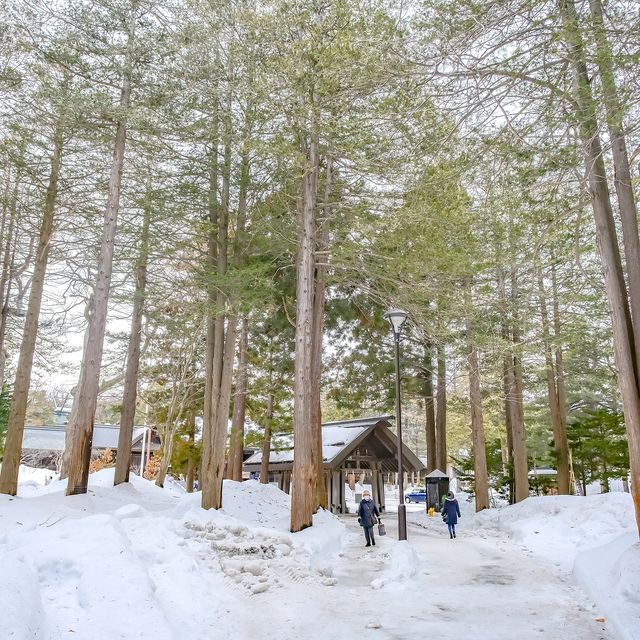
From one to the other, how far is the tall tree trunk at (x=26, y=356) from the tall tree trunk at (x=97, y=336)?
43.6 inches

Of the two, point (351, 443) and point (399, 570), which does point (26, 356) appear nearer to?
point (399, 570)

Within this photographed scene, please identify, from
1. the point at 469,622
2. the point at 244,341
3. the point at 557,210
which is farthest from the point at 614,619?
the point at 244,341

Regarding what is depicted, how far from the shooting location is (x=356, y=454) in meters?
25.3

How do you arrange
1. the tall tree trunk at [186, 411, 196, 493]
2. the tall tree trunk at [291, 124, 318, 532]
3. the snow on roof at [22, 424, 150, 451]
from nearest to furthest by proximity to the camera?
the tall tree trunk at [291, 124, 318, 532] → the tall tree trunk at [186, 411, 196, 493] → the snow on roof at [22, 424, 150, 451]

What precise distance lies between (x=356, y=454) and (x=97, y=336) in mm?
16345

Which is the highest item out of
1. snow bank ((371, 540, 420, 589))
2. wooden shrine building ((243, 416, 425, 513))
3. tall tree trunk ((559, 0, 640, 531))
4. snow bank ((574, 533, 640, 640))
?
tall tree trunk ((559, 0, 640, 531))

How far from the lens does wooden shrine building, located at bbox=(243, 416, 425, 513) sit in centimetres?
2365

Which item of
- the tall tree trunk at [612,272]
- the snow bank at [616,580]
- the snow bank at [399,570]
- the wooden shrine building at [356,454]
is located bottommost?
the snow bank at [399,570]

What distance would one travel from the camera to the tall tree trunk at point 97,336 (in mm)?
11273

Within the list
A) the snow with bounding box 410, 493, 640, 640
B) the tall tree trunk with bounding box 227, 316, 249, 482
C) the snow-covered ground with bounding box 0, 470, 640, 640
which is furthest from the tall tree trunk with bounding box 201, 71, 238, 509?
the snow with bounding box 410, 493, 640, 640

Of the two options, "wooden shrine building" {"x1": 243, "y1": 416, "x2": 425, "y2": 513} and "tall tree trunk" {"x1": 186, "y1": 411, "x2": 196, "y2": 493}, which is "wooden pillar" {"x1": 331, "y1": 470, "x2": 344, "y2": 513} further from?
"tall tree trunk" {"x1": 186, "y1": 411, "x2": 196, "y2": 493}

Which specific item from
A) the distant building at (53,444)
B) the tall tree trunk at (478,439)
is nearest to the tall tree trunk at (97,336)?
the tall tree trunk at (478,439)

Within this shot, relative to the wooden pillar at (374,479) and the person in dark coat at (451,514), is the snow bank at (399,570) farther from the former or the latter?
the wooden pillar at (374,479)

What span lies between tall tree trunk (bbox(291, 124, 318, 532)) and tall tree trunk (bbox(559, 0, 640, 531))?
18.4 feet
